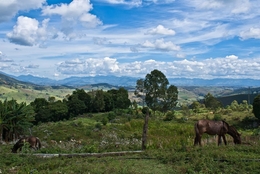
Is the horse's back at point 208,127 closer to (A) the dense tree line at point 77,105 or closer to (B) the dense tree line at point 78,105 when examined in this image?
(A) the dense tree line at point 77,105

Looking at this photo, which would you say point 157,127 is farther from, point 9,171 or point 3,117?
point 9,171

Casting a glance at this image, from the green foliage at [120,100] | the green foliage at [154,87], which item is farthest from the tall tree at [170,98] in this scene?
the green foliage at [120,100]

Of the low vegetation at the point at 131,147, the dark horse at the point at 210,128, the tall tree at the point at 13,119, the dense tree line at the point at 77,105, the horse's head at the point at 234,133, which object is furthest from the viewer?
the dense tree line at the point at 77,105

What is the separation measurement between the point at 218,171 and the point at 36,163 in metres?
6.96

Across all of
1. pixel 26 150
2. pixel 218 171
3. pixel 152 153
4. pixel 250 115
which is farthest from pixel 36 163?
pixel 250 115

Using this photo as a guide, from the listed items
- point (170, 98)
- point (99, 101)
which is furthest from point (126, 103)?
point (170, 98)

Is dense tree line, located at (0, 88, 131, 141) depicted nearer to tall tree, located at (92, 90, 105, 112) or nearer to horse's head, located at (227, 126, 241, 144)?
tall tree, located at (92, 90, 105, 112)

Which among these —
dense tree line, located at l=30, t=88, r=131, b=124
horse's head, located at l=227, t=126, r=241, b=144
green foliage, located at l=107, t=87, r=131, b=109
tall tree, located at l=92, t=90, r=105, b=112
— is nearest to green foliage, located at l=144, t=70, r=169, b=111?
green foliage, located at l=107, t=87, r=131, b=109

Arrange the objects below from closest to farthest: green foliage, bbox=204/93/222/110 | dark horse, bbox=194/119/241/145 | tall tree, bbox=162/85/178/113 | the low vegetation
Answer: the low vegetation, dark horse, bbox=194/119/241/145, tall tree, bbox=162/85/178/113, green foliage, bbox=204/93/222/110

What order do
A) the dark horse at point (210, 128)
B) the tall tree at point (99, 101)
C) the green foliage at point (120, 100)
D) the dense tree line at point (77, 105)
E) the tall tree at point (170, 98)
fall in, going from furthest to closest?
the green foliage at point (120, 100) → the tall tree at point (99, 101) → the dense tree line at point (77, 105) → the tall tree at point (170, 98) → the dark horse at point (210, 128)

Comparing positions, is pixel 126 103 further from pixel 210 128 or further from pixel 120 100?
pixel 210 128

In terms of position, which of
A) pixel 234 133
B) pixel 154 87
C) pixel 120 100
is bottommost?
pixel 120 100

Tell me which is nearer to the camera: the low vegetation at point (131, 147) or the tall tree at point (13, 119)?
the low vegetation at point (131, 147)

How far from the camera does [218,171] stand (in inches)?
342
